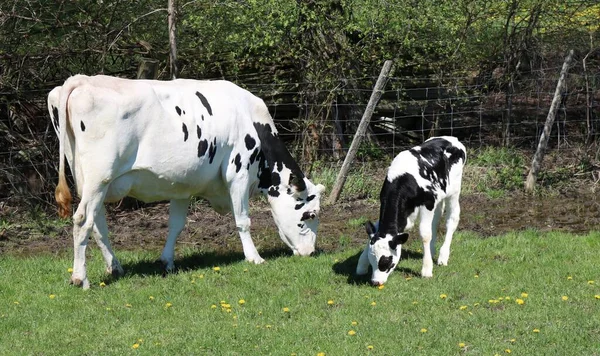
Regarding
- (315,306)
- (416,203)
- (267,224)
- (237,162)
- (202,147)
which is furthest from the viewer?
(267,224)

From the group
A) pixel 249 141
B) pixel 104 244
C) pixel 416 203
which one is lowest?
pixel 104 244

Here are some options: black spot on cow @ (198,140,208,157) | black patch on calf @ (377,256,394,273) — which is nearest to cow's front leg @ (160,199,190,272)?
black spot on cow @ (198,140,208,157)

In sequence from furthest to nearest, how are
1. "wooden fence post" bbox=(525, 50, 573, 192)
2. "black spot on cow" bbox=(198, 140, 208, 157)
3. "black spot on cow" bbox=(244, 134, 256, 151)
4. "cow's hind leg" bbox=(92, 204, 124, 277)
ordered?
"wooden fence post" bbox=(525, 50, 573, 192), "black spot on cow" bbox=(244, 134, 256, 151), "black spot on cow" bbox=(198, 140, 208, 157), "cow's hind leg" bbox=(92, 204, 124, 277)

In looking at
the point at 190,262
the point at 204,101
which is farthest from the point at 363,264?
the point at 204,101

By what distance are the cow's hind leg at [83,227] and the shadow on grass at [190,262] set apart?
421 mm

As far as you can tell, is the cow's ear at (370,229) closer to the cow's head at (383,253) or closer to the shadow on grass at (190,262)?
the cow's head at (383,253)

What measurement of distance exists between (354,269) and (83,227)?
3118mm

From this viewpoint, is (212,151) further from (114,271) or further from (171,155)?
(114,271)

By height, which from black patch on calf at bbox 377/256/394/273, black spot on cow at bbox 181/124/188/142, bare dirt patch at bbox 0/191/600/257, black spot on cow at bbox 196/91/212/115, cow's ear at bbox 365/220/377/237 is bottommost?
bare dirt patch at bbox 0/191/600/257

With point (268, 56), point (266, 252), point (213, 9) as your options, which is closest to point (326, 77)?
point (268, 56)

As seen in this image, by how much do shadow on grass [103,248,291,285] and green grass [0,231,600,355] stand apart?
1.1 inches

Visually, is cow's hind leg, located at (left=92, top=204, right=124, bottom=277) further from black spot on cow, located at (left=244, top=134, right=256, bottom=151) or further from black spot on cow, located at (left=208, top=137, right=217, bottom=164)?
black spot on cow, located at (left=244, top=134, right=256, bottom=151)

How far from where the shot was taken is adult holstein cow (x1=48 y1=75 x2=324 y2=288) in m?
9.40

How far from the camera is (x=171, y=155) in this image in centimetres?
1002
